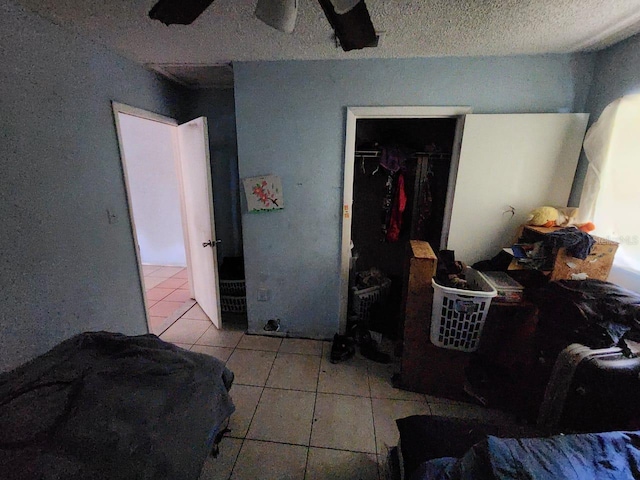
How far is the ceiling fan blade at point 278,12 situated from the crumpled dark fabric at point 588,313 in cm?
184

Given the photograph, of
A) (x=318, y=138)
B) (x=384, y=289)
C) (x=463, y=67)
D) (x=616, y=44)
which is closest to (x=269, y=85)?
(x=318, y=138)

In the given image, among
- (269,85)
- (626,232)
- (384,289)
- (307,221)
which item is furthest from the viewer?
(384,289)

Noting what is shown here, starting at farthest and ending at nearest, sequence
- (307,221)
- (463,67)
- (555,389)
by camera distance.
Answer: (307,221), (463,67), (555,389)

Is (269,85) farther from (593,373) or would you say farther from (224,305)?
(593,373)

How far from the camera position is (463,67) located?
1.86 meters

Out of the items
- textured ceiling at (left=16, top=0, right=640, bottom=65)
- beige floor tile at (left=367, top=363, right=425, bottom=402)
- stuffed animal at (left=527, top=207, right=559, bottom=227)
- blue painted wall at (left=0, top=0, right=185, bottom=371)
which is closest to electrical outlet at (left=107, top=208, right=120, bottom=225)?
blue painted wall at (left=0, top=0, right=185, bottom=371)

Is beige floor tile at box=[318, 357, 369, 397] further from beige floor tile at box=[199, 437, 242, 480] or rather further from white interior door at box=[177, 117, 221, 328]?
white interior door at box=[177, 117, 221, 328]

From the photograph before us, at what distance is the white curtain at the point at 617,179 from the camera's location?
5.06ft

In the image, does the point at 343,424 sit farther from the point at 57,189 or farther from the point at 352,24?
the point at 57,189

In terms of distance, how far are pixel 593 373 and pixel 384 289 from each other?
59.5 inches

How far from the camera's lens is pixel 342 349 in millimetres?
2182

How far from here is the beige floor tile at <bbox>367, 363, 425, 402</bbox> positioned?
1.81 metres

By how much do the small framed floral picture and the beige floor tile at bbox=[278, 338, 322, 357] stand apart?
4.06 ft

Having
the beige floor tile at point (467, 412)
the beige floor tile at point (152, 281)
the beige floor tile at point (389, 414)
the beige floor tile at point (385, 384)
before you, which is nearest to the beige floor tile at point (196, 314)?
the beige floor tile at point (152, 281)
